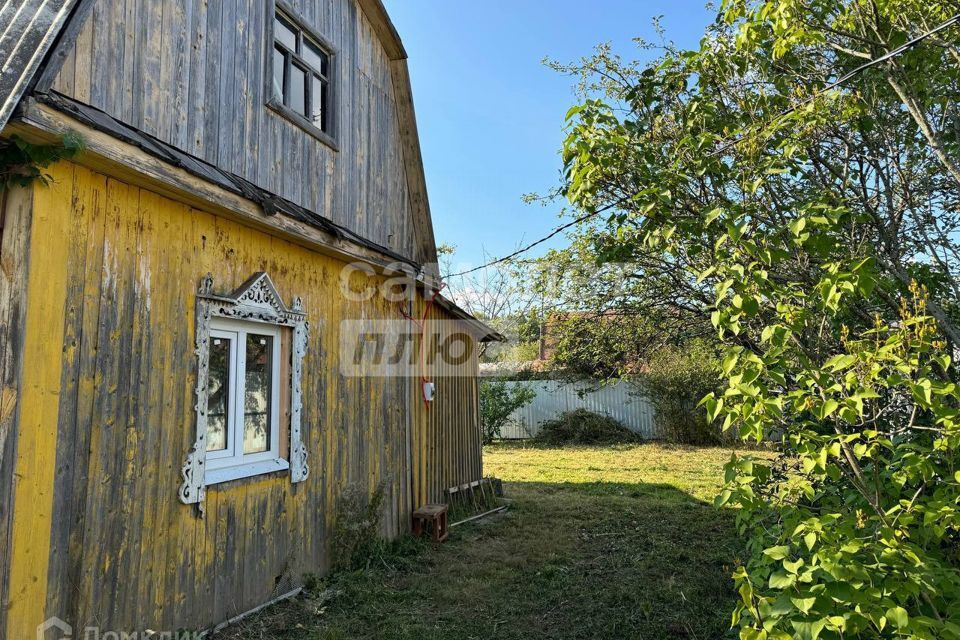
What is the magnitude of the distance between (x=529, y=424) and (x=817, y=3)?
15.9 m

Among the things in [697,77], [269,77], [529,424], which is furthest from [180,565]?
[529,424]

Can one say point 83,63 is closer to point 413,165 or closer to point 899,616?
point 413,165

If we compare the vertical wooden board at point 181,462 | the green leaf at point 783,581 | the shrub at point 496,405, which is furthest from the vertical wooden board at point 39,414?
the shrub at point 496,405

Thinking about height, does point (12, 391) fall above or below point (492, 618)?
above

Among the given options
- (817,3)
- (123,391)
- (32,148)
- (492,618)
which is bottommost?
(492,618)

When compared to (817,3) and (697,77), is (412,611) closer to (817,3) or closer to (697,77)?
(697,77)

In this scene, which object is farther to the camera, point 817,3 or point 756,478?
point 817,3

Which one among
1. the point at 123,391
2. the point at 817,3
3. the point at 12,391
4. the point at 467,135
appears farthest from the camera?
the point at 467,135

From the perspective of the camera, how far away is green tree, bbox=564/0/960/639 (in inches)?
82.4

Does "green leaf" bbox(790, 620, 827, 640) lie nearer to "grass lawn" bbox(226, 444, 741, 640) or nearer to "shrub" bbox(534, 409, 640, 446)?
"grass lawn" bbox(226, 444, 741, 640)

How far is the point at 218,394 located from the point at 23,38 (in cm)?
231

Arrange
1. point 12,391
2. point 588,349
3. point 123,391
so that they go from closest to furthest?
1. point 12,391
2. point 123,391
3. point 588,349

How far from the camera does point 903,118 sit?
4164mm

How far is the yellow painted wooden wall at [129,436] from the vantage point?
2.83 m
